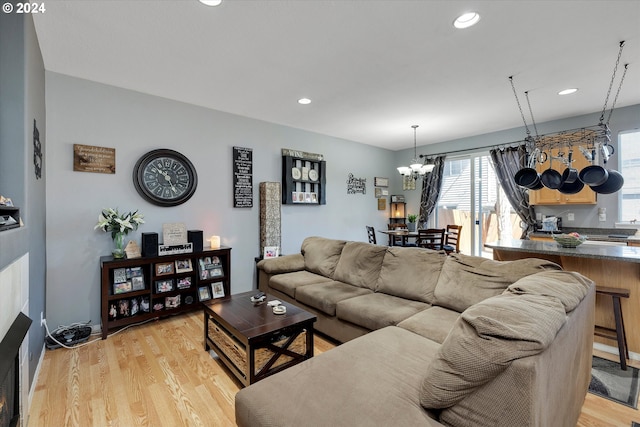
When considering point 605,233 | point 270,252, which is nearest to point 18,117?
point 270,252

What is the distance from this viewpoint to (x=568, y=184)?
3209 mm

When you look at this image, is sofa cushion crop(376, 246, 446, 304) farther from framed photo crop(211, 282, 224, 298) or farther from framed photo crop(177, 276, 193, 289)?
framed photo crop(177, 276, 193, 289)

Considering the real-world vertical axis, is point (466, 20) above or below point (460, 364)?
above

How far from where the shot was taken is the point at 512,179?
498cm

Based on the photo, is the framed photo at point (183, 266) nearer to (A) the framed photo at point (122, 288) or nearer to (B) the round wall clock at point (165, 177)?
(A) the framed photo at point (122, 288)

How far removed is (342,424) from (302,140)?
4561mm

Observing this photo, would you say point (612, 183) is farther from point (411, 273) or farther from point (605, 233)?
point (411, 273)

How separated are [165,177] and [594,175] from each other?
15.7 feet

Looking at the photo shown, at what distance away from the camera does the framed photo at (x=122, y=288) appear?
3.03 meters

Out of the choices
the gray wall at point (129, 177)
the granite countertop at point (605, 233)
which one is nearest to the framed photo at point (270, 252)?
the gray wall at point (129, 177)

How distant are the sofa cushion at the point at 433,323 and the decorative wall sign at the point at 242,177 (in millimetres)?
2933

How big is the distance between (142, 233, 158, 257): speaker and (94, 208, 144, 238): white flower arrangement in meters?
0.18

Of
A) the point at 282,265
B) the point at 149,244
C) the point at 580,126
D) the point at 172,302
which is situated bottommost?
the point at 172,302

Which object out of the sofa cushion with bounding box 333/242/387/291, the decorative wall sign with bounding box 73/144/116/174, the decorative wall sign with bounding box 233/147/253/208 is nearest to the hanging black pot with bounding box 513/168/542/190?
the sofa cushion with bounding box 333/242/387/291
